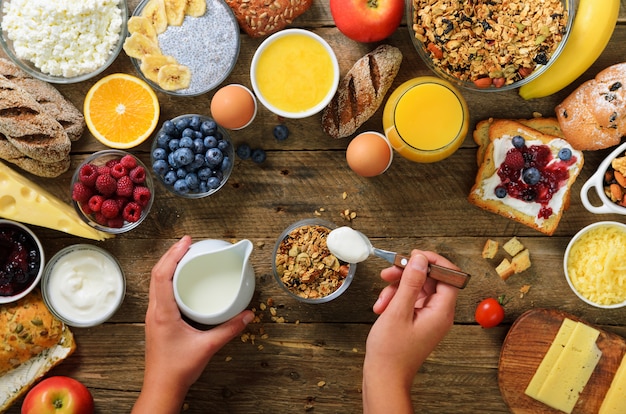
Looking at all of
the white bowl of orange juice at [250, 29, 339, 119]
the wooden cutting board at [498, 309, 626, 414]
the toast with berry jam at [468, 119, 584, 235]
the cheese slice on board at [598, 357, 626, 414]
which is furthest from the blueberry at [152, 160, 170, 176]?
the cheese slice on board at [598, 357, 626, 414]

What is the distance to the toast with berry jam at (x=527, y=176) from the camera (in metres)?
1.74

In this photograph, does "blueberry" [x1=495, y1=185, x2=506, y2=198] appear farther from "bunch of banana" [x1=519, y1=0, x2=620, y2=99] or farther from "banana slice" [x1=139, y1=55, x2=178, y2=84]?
"banana slice" [x1=139, y1=55, x2=178, y2=84]

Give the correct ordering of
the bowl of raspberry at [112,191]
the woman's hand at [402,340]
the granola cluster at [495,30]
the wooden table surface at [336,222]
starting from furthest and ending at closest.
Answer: the wooden table surface at [336,222] → the bowl of raspberry at [112,191] → the granola cluster at [495,30] → the woman's hand at [402,340]

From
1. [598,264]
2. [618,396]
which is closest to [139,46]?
[598,264]

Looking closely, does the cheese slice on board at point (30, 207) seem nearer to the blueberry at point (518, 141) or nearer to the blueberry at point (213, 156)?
the blueberry at point (213, 156)

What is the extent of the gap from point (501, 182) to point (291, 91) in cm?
66

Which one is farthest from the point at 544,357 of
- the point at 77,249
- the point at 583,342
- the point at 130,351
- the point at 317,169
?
the point at 77,249

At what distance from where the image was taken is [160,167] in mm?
1710

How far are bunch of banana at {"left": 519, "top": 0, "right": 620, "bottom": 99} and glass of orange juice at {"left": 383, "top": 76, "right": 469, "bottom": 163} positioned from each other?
10.4 inches

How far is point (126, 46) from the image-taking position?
172 cm

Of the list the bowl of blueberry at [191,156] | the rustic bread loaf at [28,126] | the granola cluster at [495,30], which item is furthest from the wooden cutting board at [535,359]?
Answer: the rustic bread loaf at [28,126]

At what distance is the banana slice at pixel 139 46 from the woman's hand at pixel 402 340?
3.09 ft

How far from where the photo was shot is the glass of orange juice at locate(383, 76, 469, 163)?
5.43 feet

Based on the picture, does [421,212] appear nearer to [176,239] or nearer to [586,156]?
[586,156]
